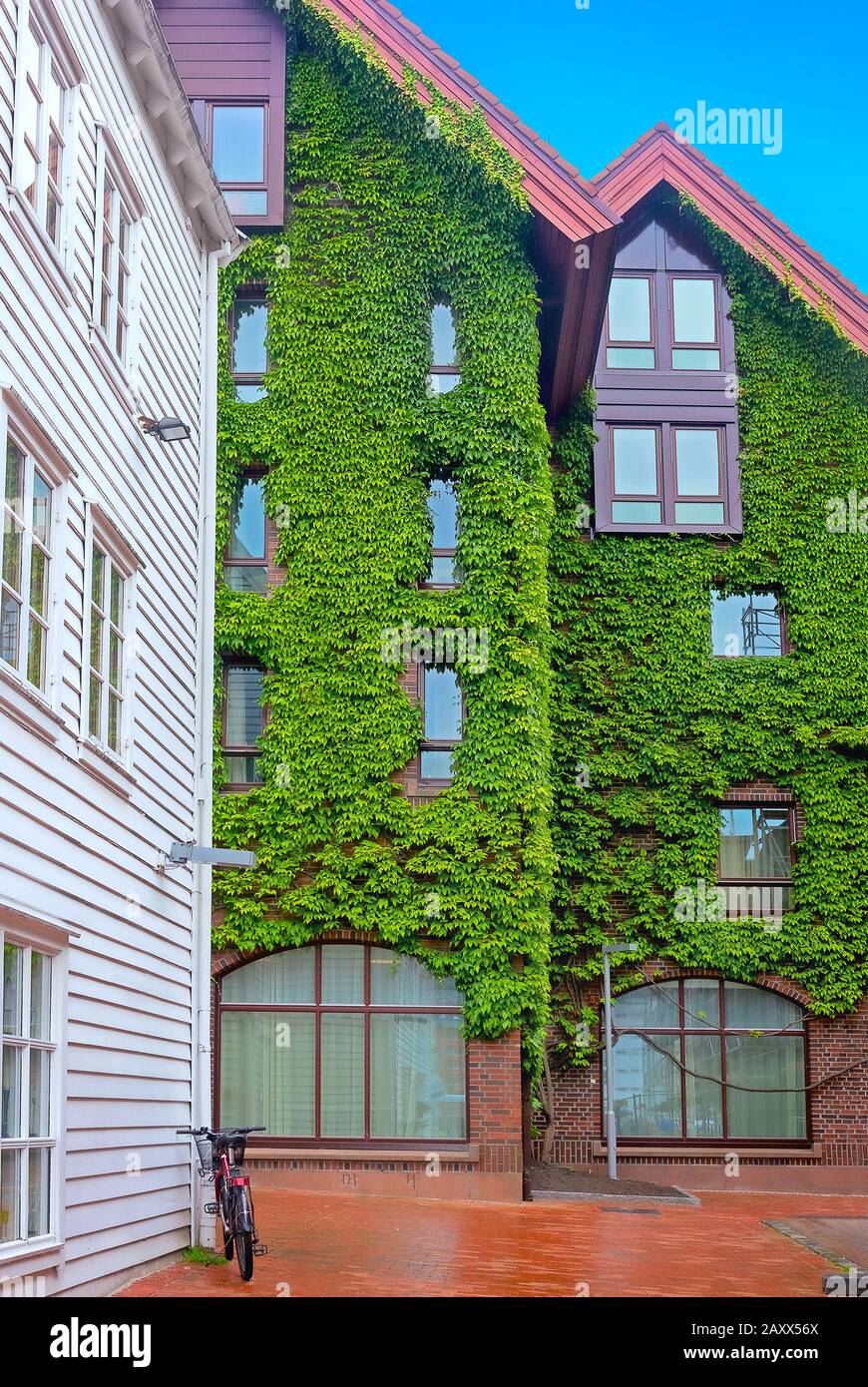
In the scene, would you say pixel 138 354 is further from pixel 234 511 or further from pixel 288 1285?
pixel 234 511

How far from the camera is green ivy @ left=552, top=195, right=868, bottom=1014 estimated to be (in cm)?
2412

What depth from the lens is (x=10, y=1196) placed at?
8.21m

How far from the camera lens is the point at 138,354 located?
12.1m

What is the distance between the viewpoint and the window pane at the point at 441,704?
2114cm

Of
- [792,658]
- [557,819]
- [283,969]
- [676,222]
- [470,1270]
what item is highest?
[676,222]

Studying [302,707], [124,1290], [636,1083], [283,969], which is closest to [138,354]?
[124,1290]

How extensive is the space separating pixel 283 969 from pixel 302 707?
337 centimetres

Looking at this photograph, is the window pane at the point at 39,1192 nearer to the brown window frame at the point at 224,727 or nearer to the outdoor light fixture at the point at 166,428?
the outdoor light fixture at the point at 166,428

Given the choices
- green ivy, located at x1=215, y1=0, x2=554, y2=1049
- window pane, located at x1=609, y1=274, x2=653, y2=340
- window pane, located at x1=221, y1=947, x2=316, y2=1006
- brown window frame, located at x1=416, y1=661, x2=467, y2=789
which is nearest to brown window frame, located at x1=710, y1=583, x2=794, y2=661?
window pane, located at x1=609, y1=274, x2=653, y2=340

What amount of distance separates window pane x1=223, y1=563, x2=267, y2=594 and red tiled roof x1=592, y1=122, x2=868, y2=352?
29.3ft

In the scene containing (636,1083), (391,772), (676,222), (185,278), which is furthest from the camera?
(676,222)

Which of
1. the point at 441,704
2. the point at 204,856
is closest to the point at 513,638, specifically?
the point at 441,704

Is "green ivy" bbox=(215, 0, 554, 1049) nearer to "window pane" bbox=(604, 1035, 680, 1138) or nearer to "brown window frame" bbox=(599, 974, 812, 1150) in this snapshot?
"window pane" bbox=(604, 1035, 680, 1138)

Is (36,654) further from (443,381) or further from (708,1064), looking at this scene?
(708,1064)
